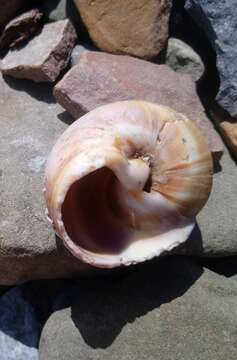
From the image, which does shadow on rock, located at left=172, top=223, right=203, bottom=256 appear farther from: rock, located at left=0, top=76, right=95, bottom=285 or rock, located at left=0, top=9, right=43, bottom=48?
rock, located at left=0, top=9, right=43, bottom=48

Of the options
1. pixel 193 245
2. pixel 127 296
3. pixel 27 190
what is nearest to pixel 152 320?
pixel 127 296

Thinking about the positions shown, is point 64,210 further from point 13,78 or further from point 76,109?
point 13,78

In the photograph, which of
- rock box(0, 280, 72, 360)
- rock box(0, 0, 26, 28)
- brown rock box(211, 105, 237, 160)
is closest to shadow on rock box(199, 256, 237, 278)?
brown rock box(211, 105, 237, 160)

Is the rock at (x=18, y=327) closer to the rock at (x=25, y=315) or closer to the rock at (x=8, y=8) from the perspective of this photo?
the rock at (x=25, y=315)

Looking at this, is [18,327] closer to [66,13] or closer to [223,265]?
[223,265]

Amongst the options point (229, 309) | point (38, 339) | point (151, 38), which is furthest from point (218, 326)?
point (151, 38)
